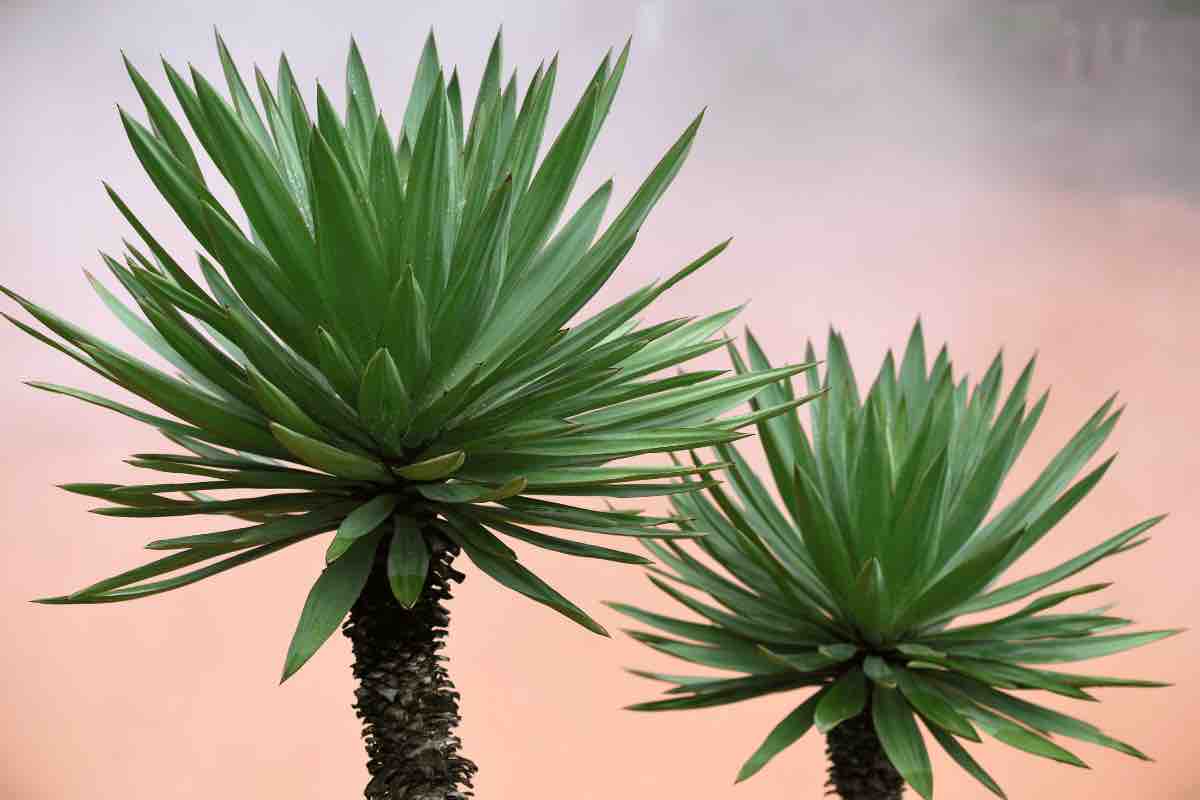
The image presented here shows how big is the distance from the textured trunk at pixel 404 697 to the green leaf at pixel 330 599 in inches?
1.2

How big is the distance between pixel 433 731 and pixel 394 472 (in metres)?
0.21

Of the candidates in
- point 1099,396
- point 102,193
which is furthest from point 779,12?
point 102,193

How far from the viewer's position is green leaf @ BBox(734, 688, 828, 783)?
4.78 ft

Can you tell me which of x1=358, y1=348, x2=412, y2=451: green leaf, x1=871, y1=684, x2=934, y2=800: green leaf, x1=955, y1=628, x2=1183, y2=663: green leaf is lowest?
x1=871, y1=684, x2=934, y2=800: green leaf

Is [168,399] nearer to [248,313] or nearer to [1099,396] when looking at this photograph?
[248,313]

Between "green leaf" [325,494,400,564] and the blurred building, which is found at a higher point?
the blurred building

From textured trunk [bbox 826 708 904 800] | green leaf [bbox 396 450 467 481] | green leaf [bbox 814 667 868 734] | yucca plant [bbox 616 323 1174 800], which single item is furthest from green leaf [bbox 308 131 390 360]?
textured trunk [bbox 826 708 904 800]

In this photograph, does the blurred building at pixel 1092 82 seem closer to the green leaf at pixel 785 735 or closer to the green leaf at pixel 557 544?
the green leaf at pixel 785 735

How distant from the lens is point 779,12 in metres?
3.37

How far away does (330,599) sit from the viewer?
3.30ft

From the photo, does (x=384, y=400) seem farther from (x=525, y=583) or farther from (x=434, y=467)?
(x=525, y=583)

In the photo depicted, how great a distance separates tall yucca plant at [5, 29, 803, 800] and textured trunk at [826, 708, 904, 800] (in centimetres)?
52

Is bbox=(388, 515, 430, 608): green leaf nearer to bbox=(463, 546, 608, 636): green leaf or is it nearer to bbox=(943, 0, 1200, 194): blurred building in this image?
bbox=(463, 546, 608, 636): green leaf

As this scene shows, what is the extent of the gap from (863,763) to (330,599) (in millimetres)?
752
